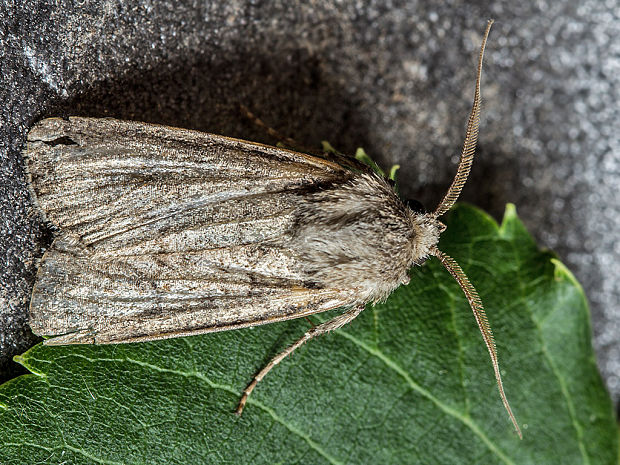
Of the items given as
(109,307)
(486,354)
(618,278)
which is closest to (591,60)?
(618,278)

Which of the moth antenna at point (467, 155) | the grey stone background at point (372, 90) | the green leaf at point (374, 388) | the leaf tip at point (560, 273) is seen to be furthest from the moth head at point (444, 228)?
the grey stone background at point (372, 90)

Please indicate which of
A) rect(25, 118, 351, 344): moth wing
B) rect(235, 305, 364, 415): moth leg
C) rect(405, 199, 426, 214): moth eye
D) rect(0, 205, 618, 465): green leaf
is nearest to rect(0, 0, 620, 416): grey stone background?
rect(25, 118, 351, 344): moth wing

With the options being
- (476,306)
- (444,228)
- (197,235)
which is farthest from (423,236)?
(197,235)

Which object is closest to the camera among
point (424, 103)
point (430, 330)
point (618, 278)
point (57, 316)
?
point (57, 316)

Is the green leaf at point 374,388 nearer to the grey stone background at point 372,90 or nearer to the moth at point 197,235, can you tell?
the moth at point 197,235

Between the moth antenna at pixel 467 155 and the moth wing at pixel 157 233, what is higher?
the moth antenna at pixel 467 155

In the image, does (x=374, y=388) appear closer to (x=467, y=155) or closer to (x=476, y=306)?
(x=476, y=306)

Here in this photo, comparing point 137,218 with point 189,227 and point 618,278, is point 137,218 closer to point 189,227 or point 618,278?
point 189,227
